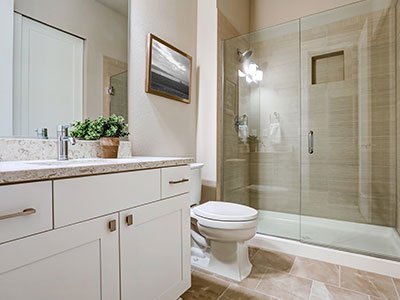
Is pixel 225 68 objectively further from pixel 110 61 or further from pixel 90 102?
pixel 90 102

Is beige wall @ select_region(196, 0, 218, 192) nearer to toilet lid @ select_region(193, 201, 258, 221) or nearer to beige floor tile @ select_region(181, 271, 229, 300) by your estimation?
toilet lid @ select_region(193, 201, 258, 221)

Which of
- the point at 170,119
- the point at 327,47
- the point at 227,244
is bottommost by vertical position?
the point at 227,244

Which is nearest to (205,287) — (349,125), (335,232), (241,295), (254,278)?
(241,295)

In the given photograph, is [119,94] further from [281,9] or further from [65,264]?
[281,9]

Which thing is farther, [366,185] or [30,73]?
[366,185]

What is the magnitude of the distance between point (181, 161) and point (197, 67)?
1.41 metres

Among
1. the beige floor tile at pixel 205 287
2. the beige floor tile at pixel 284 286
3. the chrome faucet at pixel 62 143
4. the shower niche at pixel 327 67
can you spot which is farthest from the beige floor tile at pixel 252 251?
the shower niche at pixel 327 67

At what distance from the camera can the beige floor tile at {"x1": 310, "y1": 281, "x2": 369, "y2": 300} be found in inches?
56.2

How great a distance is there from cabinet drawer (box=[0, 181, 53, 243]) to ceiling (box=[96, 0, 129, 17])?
1279 millimetres

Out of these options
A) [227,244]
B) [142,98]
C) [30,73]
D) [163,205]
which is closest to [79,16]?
[30,73]

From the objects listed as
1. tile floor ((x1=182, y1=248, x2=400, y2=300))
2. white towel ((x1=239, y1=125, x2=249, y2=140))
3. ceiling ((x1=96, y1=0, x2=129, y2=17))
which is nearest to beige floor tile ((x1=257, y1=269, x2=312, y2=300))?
tile floor ((x1=182, y1=248, x2=400, y2=300))

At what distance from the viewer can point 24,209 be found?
0.69m

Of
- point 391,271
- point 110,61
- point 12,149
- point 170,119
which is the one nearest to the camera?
point 12,149

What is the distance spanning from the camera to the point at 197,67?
7.96 feet
